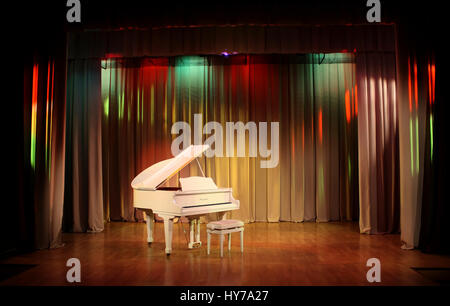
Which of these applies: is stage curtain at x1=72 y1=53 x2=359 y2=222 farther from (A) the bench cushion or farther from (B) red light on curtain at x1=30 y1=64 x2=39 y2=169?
(A) the bench cushion

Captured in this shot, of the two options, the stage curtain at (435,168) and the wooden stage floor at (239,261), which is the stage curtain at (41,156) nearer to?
the wooden stage floor at (239,261)

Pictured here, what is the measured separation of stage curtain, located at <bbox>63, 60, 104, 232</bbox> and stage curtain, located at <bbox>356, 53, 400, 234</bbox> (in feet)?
15.8

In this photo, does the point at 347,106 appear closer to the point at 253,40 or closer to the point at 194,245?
the point at 253,40

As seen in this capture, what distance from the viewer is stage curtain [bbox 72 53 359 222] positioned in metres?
7.29

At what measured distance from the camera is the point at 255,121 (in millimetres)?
7344

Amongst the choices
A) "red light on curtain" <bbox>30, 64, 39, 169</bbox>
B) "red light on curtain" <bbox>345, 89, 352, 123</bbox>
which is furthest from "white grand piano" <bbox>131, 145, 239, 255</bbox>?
"red light on curtain" <bbox>345, 89, 352, 123</bbox>

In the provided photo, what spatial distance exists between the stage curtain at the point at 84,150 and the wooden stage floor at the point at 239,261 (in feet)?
1.98

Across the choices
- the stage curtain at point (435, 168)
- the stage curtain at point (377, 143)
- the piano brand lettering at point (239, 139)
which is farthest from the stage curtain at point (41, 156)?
the stage curtain at point (435, 168)

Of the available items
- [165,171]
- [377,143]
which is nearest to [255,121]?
[377,143]

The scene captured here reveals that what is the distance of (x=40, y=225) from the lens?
4902mm

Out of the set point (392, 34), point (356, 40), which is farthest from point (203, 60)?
point (392, 34)

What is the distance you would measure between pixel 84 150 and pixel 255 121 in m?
3.52

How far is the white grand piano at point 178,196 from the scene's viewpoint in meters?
4.35

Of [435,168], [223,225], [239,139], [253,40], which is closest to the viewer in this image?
[223,225]
